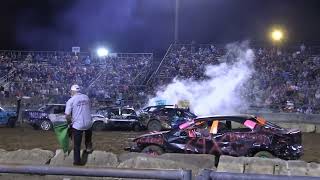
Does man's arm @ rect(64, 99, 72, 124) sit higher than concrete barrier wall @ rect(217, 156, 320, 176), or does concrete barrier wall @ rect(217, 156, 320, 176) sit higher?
man's arm @ rect(64, 99, 72, 124)

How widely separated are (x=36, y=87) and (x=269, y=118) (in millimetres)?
17639

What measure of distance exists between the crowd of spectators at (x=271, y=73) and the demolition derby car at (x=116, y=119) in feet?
33.5

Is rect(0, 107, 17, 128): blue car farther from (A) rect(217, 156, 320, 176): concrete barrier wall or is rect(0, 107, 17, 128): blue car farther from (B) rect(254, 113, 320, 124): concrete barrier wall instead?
(A) rect(217, 156, 320, 176): concrete barrier wall

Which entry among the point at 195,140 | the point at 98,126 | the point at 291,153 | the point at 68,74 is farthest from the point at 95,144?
the point at 68,74

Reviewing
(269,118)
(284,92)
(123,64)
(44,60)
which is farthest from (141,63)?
(269,118)

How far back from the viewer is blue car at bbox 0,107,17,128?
25.7 meters

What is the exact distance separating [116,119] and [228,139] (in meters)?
13.7

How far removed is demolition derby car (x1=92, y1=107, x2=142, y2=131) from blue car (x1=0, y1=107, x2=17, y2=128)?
4.14 m

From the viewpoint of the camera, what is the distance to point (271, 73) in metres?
36.0

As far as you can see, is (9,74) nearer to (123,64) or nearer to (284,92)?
(123,64)

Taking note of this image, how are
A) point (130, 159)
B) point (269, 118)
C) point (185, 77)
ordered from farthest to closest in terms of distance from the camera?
point (185, 77)
point (269, 118)
point (130, 159)

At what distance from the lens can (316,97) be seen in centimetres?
3212

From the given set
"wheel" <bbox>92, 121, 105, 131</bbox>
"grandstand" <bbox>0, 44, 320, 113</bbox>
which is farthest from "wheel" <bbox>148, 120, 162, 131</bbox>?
"grandstand" <bbox>0, 44, 320, 113</bbox>

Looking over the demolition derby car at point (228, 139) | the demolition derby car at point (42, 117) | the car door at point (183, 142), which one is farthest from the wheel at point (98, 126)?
the car door at point (183, 142)
